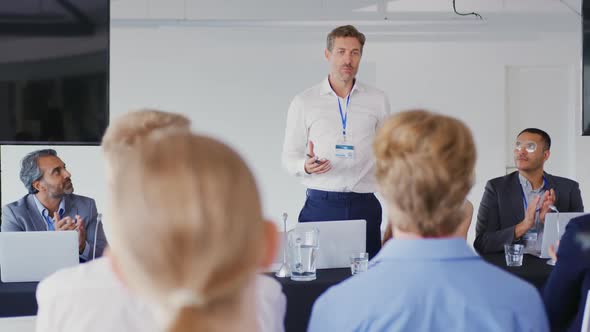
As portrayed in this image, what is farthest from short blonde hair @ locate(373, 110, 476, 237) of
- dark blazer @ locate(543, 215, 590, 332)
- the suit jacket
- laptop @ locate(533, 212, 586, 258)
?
the suit jacket

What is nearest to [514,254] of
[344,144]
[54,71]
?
[344,144]

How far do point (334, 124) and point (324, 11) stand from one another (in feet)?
9.34

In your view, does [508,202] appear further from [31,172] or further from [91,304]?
[91,304]

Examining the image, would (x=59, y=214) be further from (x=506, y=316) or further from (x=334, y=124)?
(x=506, y=316)

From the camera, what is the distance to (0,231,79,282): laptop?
107 inches

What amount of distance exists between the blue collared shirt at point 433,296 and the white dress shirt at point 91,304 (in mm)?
394

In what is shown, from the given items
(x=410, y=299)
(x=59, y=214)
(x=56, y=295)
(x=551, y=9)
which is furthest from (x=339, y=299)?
(x=551, y=9)

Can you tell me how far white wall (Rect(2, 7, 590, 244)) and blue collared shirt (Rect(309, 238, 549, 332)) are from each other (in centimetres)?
537

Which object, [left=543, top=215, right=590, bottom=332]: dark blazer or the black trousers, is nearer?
[left=543, top=215, right=590, bottom=332]: dark blazer

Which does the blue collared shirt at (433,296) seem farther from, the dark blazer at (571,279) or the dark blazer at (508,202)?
the dark blazer at (508,202)

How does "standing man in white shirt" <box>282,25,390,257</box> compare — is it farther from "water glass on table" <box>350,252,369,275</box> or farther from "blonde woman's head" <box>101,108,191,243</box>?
"blonde woman's head" <box>101,108,191,243</box>

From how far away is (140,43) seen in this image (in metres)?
6.71

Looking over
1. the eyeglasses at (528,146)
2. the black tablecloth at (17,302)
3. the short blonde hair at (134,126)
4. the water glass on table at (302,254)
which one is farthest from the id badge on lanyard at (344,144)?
the short blonde hair at (134,126)

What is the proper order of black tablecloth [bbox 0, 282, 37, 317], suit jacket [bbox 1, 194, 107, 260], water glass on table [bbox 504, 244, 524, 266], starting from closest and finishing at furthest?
black tablecloth [bbox 0, 282, 37, 317]
water glass on table [bbox 504, 244, 524, 266]
suit jacket [bbox 1, 194, 107, 260]
